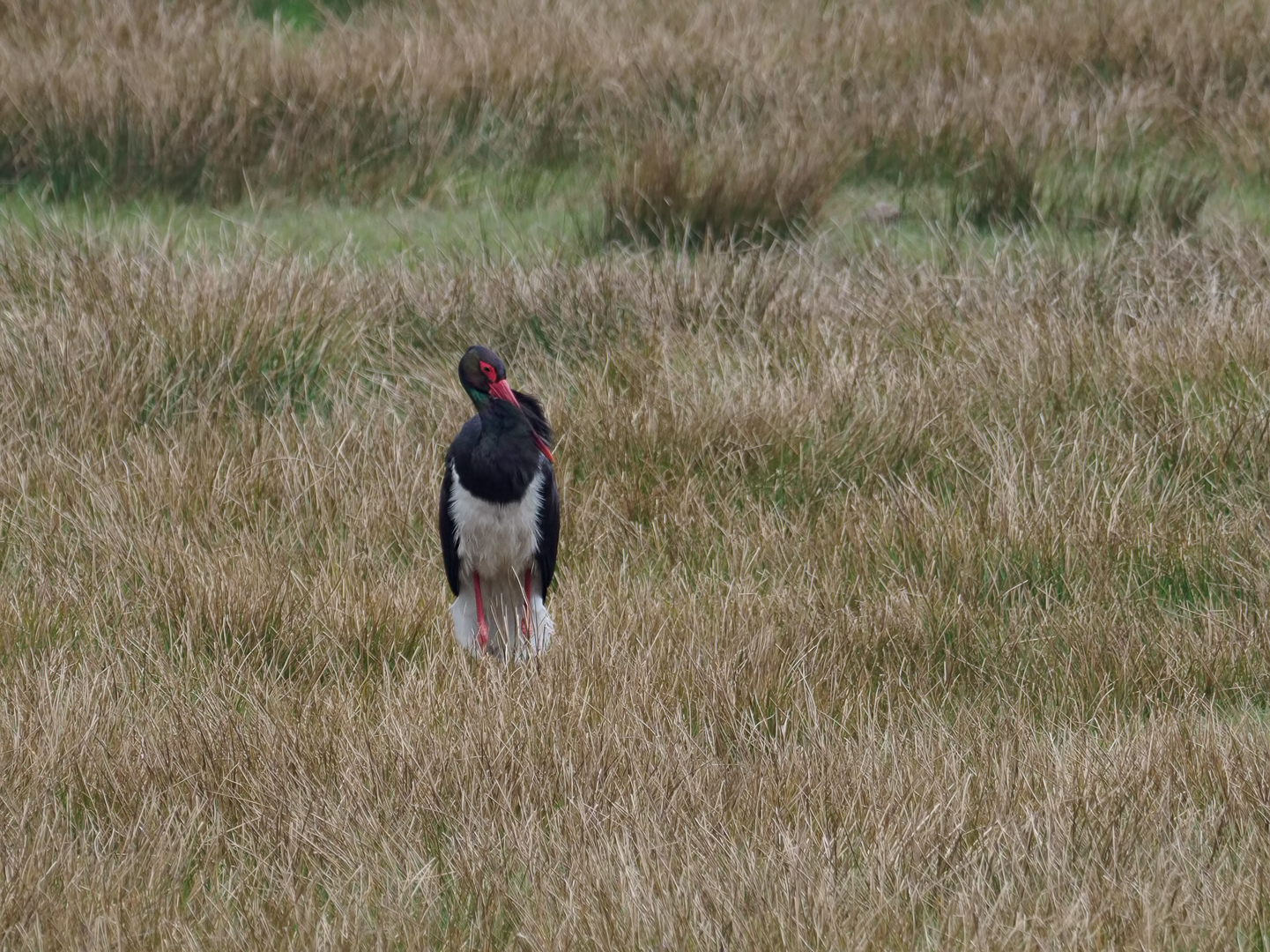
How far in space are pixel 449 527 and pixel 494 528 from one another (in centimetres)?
14

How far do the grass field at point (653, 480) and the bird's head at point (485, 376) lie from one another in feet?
2.00

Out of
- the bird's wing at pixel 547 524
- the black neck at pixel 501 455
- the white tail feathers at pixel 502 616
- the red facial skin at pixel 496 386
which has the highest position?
the red facial skin at pixel 496 386

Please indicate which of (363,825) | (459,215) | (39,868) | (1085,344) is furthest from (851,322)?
(39,868)

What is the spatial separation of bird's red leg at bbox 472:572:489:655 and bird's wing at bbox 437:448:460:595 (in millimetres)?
54

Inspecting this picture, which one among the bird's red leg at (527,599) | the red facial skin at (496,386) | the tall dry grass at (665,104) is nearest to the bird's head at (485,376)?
the red facial skin at (496,386)

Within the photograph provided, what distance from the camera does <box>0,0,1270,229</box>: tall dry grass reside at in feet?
23.3

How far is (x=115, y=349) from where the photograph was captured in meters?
5.27

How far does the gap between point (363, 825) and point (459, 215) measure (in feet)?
15.8

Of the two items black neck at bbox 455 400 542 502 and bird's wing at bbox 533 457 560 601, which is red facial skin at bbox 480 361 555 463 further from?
bird's wing at bbox 533 457 560 601

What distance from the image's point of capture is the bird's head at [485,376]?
361 cm

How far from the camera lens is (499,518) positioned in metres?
3.80

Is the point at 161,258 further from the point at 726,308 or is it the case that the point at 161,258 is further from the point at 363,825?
the point at 363,825

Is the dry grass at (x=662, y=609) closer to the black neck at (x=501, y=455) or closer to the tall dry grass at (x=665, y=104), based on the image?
the black neck at (x=501, y=455)

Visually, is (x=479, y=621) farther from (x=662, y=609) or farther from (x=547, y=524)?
(x=662, y=609)
